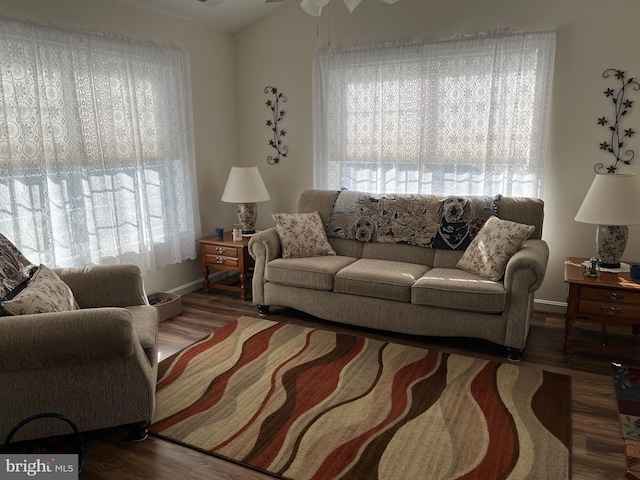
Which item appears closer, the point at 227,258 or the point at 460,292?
the point at 460,292

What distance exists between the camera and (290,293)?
12.9 ft

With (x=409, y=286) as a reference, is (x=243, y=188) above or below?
above

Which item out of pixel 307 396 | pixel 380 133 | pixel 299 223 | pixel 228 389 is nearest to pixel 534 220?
pixel 380 133

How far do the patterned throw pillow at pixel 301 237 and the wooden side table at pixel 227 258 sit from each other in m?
0.47

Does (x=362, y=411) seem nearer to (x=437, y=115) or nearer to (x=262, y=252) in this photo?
(x=262, y=252)

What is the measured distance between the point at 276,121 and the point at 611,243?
10.3 ft

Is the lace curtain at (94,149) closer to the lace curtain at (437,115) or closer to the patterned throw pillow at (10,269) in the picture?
the patterned throw pillow at (10,269)

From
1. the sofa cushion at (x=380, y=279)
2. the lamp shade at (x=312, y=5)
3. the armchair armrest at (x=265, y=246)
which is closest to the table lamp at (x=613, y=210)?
the sofa cushion at (x=380, y=279)

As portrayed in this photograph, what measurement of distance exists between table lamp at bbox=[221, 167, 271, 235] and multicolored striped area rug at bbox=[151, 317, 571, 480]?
146 centimetres

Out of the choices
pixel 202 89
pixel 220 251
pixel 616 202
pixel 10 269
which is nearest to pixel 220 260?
pixel 220 251

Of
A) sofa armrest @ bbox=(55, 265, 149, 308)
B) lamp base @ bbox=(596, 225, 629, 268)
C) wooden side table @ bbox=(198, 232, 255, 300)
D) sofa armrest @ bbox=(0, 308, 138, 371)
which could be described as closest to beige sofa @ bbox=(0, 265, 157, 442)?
sofa armrest @ bbox=(0, 308, 138, 371)

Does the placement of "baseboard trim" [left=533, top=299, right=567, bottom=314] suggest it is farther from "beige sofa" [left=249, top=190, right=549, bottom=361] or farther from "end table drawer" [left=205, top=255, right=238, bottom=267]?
"end table drawer" [left=205, top=255, right=238, bottom=267]

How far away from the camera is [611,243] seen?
10.9 ft

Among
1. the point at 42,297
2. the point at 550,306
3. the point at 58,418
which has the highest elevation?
the point at 42,297
